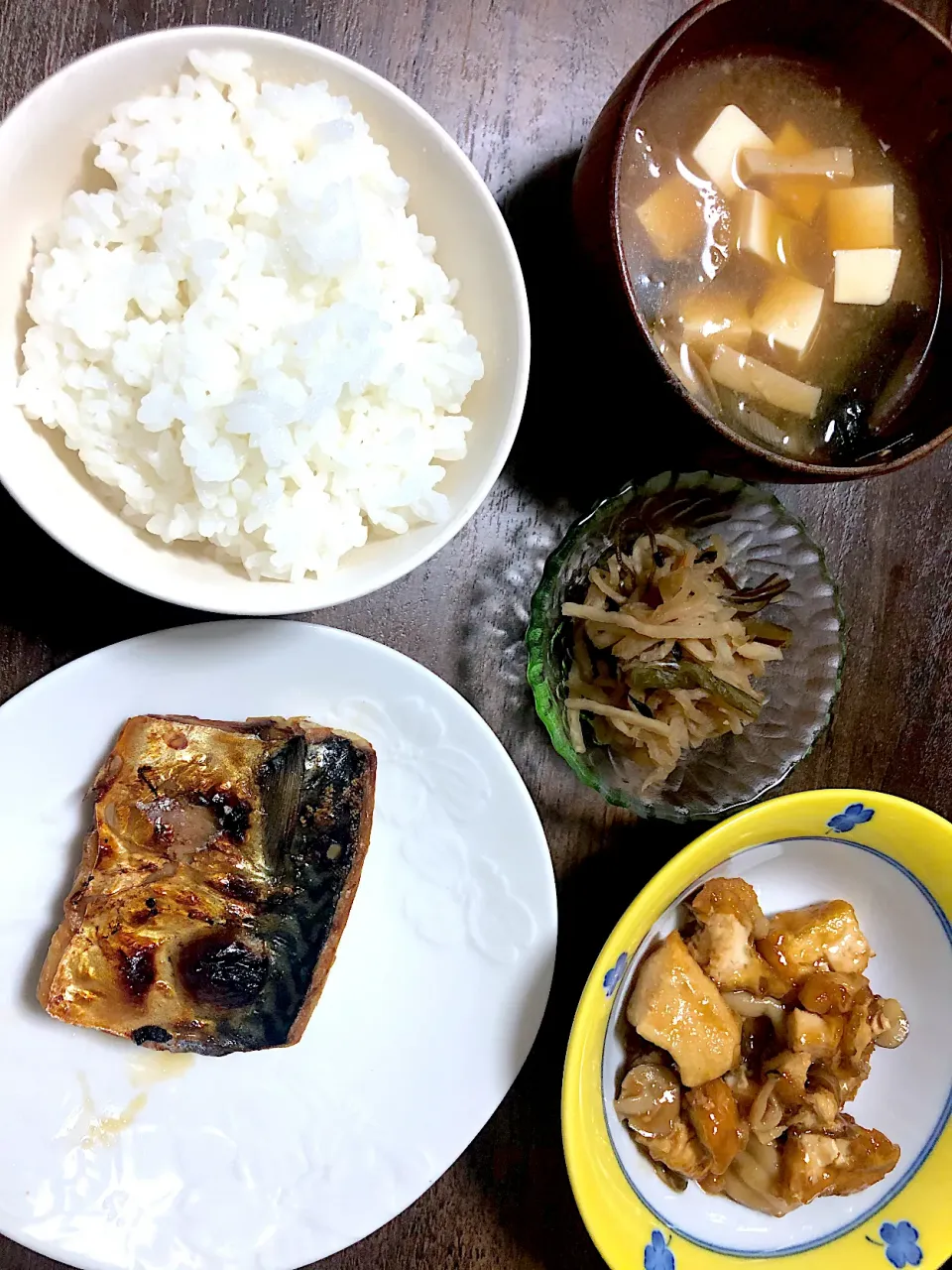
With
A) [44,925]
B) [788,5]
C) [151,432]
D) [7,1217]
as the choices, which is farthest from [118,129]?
[7,1217]

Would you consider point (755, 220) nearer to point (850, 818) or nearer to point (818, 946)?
point (850, 818)

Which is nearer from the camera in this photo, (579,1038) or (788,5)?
(788,5)

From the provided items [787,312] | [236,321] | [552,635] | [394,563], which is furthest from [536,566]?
[236,321]

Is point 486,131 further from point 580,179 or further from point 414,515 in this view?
point 414,515

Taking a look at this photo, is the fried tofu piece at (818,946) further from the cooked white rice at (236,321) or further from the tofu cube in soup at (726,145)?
the tofu cube in soup at (726,145)

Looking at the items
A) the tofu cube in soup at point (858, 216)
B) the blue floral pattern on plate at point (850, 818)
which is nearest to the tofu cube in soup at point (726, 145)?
the tofu cube in soup at point (858, 216)

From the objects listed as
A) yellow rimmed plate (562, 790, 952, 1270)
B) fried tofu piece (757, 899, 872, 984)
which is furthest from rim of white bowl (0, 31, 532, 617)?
fried tofu piece (757, 899, 872, 984)

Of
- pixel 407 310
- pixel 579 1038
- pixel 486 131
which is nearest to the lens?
pixel 407 310
